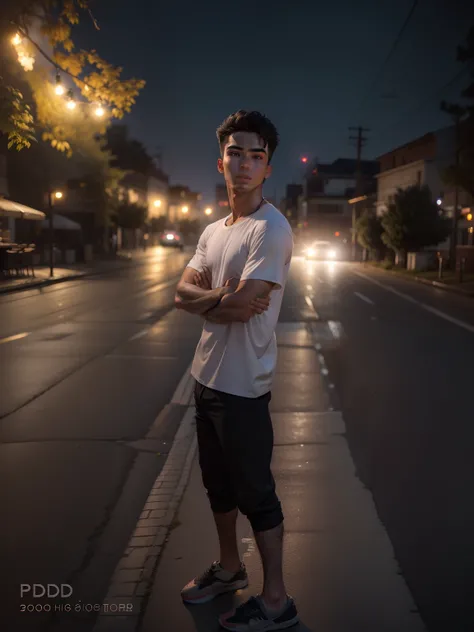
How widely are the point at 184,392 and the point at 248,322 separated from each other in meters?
5.18

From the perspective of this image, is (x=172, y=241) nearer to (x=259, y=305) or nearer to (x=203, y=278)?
(x=203, y=278)

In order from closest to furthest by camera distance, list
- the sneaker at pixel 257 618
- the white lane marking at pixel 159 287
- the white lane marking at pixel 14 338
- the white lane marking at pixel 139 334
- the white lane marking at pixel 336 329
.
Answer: the sneaker at pixel 257 618, the white lane marking at pixel 14 338, the white lane marking at pixel 139 334, the white lane marking at pixel 336 329, the white lane marking at pixel 159 287

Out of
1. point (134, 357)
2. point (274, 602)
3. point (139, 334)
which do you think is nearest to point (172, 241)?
point (139, 334)

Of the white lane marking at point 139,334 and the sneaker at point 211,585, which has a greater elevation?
the sneaker at point 211,585

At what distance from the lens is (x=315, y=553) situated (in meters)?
3.96

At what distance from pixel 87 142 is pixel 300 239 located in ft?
310

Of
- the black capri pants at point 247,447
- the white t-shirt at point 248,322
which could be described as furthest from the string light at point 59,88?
the black capri pants at point 247,447

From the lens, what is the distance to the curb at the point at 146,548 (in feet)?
10.8

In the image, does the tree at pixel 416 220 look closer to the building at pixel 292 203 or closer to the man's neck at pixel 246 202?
the man's neck at pixel 246 202

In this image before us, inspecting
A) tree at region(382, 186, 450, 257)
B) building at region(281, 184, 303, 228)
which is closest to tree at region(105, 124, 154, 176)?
building at region(281, 184, 303, 228)

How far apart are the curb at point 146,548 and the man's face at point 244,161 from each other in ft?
6.54

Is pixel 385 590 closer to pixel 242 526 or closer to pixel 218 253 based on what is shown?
pixel 242 526

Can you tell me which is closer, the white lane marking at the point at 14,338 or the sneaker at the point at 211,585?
the sneaker at the point at 211,585

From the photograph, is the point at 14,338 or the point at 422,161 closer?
the point at 14,338
